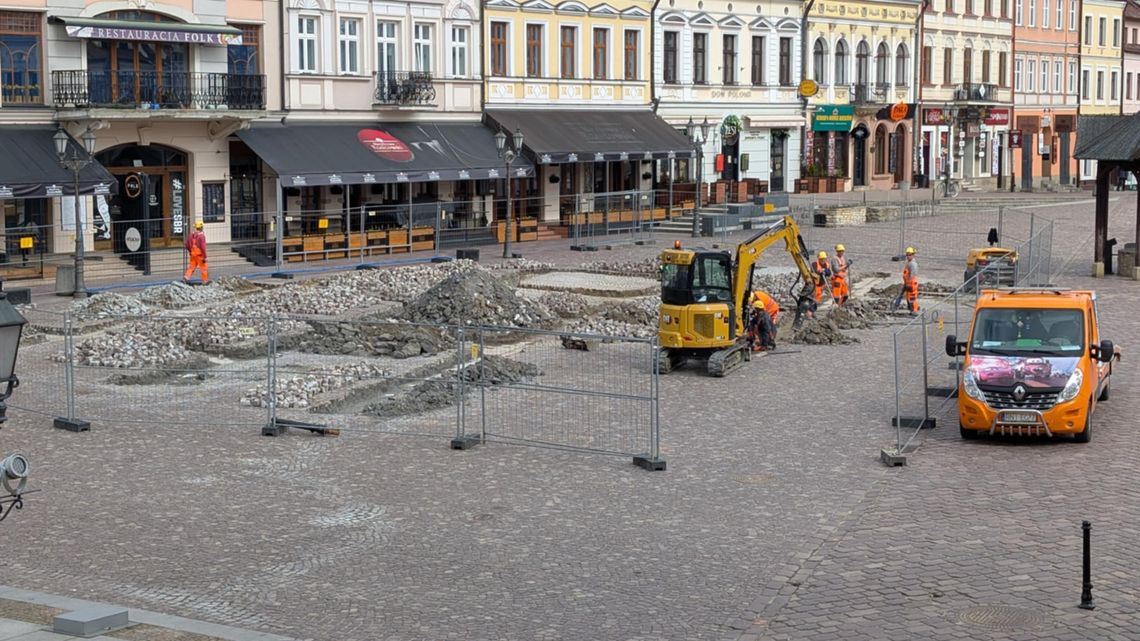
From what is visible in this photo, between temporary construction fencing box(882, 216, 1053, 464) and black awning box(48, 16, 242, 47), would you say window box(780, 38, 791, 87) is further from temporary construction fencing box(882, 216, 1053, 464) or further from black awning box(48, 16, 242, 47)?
temporary construction fencing box(882, 216, 1053, 464)

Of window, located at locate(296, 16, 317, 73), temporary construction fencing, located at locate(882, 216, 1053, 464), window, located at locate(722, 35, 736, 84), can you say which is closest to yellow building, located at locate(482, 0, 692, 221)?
window, located at locate(722, 35, 736, 84)

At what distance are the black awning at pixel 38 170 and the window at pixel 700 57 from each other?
25.7 m

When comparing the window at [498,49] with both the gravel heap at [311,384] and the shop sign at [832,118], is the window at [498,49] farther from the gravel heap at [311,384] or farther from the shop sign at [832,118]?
the gravel heap at [311,384]

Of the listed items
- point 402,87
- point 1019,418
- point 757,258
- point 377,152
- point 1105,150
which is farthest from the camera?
point 402,87

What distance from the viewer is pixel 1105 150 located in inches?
1527

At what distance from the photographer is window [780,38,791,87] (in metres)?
60.9

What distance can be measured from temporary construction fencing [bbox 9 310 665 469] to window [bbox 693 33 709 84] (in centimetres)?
3127

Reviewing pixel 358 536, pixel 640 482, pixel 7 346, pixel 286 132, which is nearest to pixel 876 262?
pixel 286 132

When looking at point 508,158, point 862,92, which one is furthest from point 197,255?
point 862,92

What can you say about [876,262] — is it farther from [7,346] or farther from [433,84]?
[7,346]

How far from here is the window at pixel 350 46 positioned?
146ft

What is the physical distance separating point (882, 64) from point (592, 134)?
21.3 metres

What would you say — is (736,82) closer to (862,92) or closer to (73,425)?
(862,92)

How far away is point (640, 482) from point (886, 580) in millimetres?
4443
